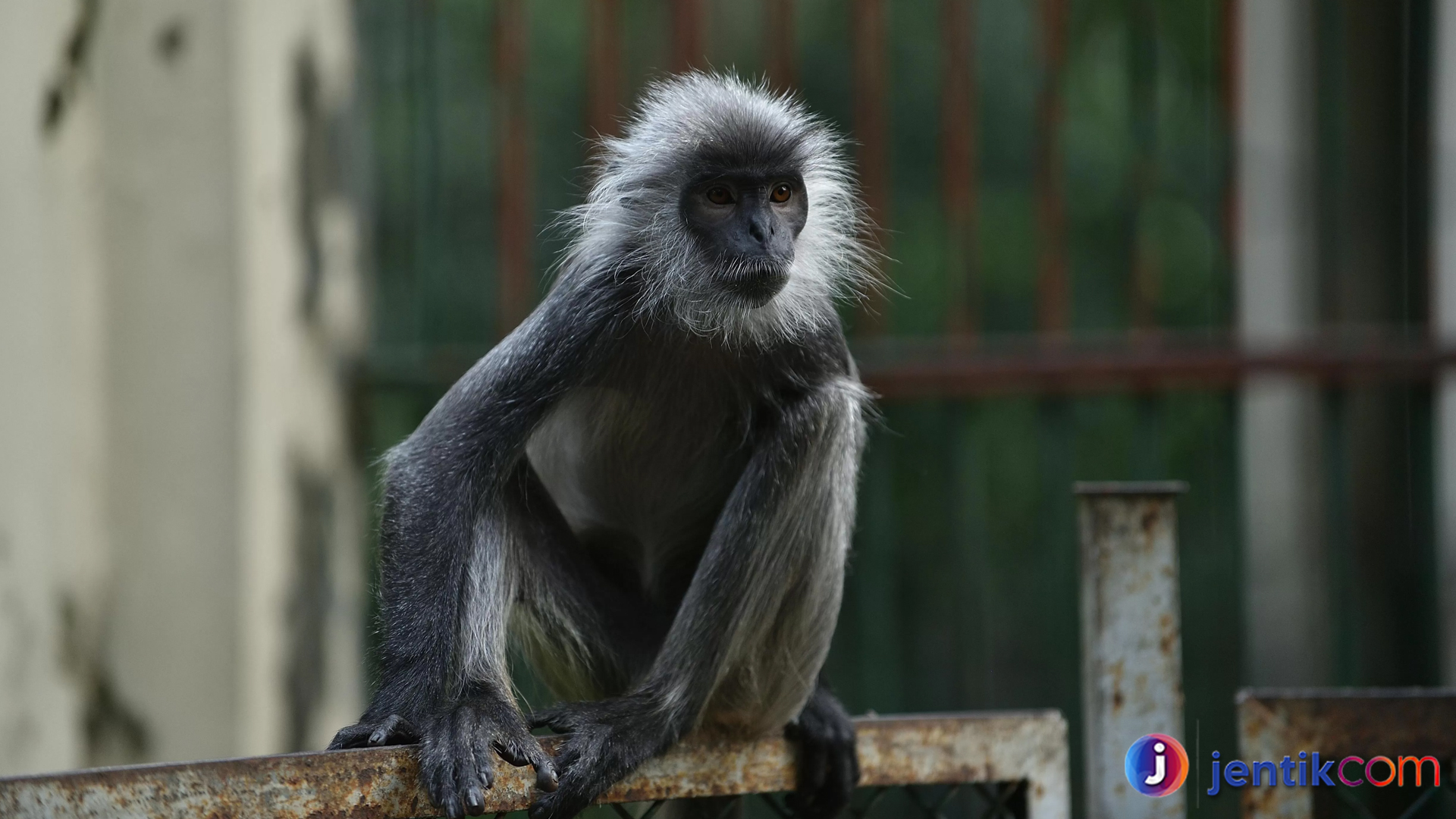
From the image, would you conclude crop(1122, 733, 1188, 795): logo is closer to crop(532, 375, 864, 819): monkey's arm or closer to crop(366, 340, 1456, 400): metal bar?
crop(532, 375, 864, 819): monkey's arm

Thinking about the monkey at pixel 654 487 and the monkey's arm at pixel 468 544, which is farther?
the monkey at pixel 654 487

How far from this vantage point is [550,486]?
170 inches

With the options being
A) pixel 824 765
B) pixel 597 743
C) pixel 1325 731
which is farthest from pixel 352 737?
pixel 1325 731

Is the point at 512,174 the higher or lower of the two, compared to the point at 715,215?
higher

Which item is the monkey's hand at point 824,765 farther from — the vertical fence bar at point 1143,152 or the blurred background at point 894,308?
the vertical fence bar at point 1143,152

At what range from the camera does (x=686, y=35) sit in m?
6.87

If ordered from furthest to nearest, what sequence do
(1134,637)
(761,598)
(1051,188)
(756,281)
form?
(1051,188)
(756,281)
(761,598)
(1134,637)

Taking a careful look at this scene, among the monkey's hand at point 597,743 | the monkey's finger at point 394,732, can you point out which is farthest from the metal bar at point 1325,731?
the monkey's finger at point 394,732

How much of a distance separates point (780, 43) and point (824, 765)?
3.89 m

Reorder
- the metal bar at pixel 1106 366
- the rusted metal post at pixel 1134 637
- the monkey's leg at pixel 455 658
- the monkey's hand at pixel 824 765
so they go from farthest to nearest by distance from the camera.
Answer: the metal bar at pixel 1106 366
the monkey's hand at pixel 824 765
the rusted metal post at pixel 1134 637
the monkey's leg at pixel 455 658

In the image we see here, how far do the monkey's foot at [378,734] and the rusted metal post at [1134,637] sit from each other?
141 centimetres

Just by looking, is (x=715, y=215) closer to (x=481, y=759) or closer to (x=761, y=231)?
(x=761, y=231)

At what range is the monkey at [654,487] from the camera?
3.48 m

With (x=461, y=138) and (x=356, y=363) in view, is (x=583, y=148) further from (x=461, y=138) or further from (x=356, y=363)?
(x=356, y=363)
